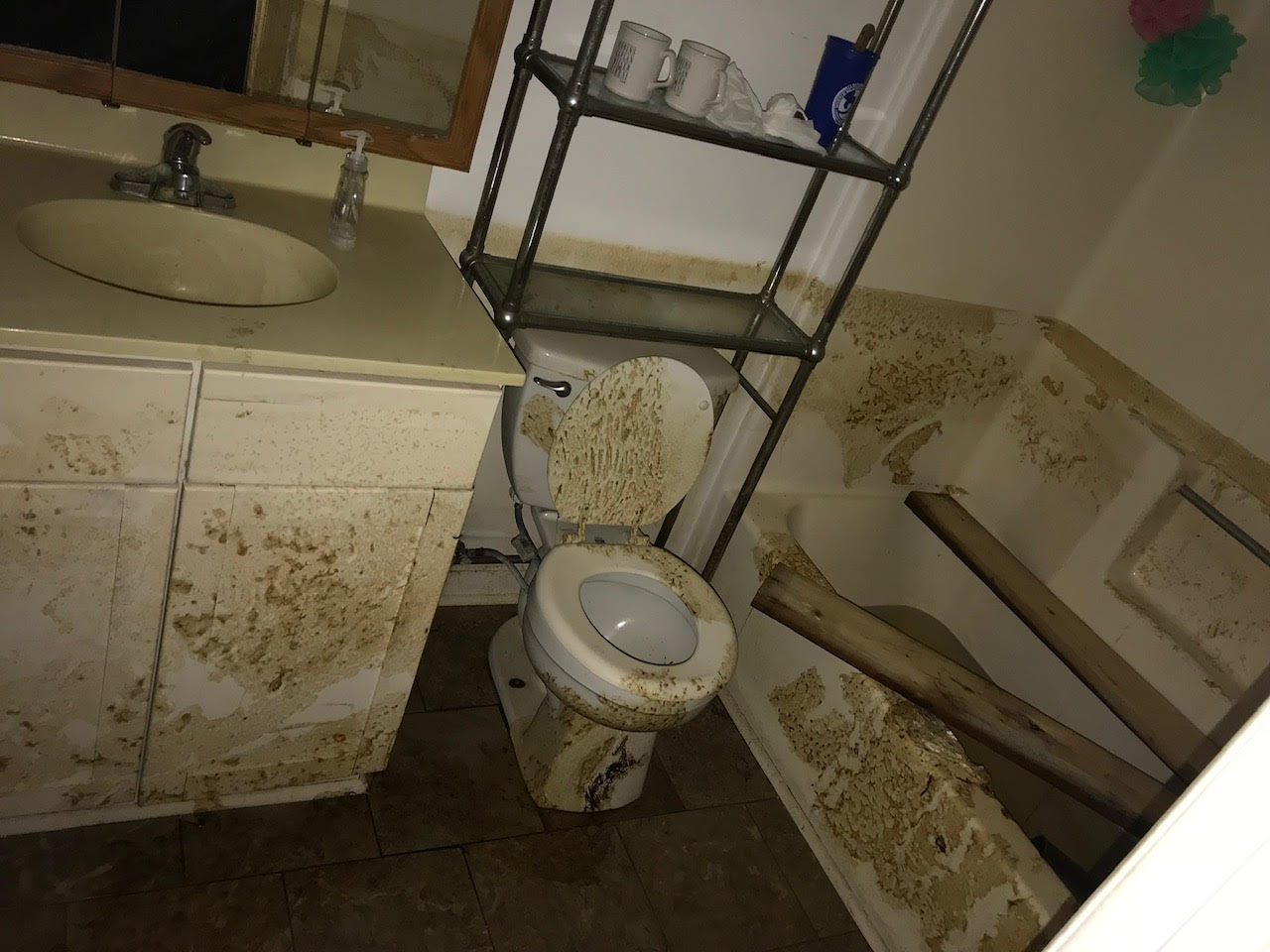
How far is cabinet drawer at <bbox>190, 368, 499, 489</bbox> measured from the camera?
3.74ft

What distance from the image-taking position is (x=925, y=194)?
1.92 m

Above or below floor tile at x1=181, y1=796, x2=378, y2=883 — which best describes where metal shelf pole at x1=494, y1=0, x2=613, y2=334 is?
above

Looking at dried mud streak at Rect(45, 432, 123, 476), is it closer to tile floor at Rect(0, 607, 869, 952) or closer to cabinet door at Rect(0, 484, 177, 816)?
cabinet door at Rect(0, 484, 177, 816)

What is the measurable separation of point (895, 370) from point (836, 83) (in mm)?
771

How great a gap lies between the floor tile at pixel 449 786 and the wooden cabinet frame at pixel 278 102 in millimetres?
1054

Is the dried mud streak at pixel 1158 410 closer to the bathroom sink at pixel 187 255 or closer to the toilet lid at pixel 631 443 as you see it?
the toilet lid at pixel 631 443

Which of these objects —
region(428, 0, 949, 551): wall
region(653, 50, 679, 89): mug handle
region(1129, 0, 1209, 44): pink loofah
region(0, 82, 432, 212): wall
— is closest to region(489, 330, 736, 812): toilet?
region(428, 0, 949, 551): wall

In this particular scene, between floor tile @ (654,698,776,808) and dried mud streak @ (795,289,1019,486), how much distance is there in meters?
0.70

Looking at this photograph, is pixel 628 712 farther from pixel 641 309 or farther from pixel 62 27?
pixel 62 27

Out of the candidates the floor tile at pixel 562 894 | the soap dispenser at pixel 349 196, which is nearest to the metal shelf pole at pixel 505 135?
the soap dispenser at pixel 349 196

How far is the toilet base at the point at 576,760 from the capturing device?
5.61 feet

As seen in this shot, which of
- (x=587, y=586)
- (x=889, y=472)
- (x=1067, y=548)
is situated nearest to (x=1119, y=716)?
(x=1067, y=548)

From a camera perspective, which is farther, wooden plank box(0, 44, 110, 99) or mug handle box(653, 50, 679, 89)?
mug handle box(653, 50, 679, 89)

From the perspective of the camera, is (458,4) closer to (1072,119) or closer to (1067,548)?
(1072,119)
